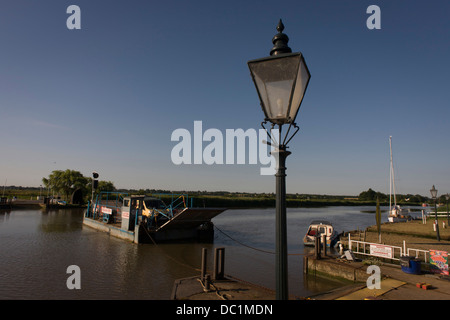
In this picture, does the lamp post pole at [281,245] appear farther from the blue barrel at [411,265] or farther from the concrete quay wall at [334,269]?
the blue barrel at [411,265]

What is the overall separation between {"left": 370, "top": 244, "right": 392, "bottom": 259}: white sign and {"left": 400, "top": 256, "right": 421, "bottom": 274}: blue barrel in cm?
163

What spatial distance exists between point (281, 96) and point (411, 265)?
40.3ft

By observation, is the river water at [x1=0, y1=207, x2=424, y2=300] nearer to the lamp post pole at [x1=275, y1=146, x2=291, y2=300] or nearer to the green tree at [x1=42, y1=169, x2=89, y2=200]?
the lamp post pole at [x1=275, y1=146, x2=291, y2=300]

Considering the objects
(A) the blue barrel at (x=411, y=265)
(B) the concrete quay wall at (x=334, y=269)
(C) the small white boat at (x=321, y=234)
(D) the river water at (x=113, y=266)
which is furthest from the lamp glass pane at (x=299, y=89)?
(C) the small white boat at (x=321, y=234)

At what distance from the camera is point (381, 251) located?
45.2ft

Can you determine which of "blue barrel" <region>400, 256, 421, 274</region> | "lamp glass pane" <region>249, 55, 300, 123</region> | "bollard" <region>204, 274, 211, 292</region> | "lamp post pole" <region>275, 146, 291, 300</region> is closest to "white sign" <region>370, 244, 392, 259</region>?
"blue barrel" <region>400, 256, 421, 274</region>

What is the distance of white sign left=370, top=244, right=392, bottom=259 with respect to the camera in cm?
1337

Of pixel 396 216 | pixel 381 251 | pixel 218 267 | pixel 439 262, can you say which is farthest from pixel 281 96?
pixel 396 216

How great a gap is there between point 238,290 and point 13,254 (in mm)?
18906

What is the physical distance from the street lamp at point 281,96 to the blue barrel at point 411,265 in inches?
451

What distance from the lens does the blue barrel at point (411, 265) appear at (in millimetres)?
11180
